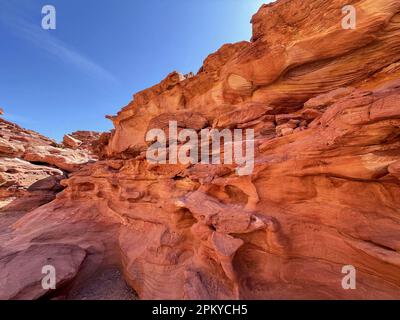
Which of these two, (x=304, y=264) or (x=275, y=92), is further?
(x=275, y=92)

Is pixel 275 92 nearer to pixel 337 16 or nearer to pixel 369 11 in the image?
pixel 337 16

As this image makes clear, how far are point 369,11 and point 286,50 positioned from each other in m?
2.18

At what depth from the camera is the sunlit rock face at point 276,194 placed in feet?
11.9

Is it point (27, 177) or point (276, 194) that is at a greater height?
point (276, 194)

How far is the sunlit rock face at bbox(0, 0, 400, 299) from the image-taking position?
362 cm

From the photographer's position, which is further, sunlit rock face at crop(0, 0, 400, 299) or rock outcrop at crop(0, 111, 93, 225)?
rock outcrop at crop(0, 111, 93, 225)

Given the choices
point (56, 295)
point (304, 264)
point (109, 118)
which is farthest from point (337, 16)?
point (109, 118)

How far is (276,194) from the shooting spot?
4.83 meters

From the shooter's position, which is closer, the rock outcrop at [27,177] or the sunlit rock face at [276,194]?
the sunlit rock face at [276,194]

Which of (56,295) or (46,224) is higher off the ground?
(46,224)

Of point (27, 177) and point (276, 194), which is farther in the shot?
point (27, 177)

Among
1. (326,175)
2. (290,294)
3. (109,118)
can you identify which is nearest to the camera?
(290,294)

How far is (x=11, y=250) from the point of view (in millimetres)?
6977
